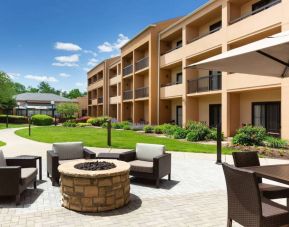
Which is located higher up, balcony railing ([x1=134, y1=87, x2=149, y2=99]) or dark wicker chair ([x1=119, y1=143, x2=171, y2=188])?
balcony railing ([x1=134, y1=87, x2=149, y2=99])

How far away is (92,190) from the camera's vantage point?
222 inches

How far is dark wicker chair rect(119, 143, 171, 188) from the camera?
7.39 metres

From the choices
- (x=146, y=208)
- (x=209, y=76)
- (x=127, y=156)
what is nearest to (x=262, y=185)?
(x=146, y=208)

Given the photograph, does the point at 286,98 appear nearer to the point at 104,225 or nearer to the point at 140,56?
the point at 104,225

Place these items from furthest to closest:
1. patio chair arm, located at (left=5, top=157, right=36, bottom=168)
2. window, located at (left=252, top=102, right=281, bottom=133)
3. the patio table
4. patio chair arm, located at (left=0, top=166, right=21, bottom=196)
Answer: window, located at (left=252, top=102, right=281, bottom=133), patio chair arm, located at (left=5, top=157, right=36, bottom=168), patio chair arm, located at (left=0, top=166, right=21, bottom=196), the patio table

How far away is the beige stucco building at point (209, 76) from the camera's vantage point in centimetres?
1658

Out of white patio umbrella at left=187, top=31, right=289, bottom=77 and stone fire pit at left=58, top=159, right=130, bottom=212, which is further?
stone fire pit at left=58, top=159, right=130, bottom=212

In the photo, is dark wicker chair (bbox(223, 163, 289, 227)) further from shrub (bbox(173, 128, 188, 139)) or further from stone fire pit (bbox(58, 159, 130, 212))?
shrub (bbox(173, 128, 188, 139))

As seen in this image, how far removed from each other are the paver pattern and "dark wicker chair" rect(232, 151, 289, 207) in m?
0.87

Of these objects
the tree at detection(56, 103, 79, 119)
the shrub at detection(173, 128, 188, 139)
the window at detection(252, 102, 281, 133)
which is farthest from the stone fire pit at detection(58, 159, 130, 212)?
the tree at detection(56, 103, 79, 119)

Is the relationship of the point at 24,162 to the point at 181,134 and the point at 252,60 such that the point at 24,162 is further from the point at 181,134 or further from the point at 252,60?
the point at 181,134

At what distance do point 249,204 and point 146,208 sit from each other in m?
2.54

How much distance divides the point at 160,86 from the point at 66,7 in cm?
1396

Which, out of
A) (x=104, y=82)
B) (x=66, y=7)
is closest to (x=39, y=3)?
(x=66, y=7)
